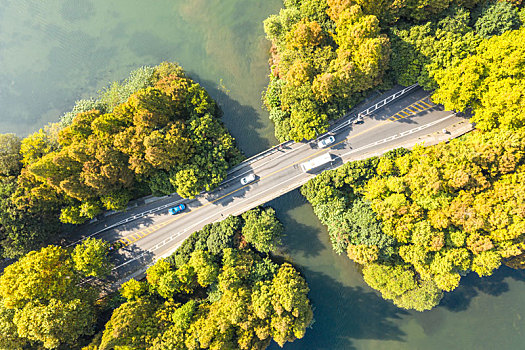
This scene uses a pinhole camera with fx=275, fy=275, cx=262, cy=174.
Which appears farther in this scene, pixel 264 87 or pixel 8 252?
pixel 264 87

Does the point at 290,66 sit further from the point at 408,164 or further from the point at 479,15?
the point at 479,15

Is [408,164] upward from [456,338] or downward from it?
upward

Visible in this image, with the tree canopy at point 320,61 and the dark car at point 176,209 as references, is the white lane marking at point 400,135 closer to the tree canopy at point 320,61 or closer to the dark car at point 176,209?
the tree canopy at point 320,61

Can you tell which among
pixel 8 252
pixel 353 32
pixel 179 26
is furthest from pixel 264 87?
pixel 8 252

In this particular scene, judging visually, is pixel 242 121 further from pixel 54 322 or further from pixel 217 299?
pixel 54 322

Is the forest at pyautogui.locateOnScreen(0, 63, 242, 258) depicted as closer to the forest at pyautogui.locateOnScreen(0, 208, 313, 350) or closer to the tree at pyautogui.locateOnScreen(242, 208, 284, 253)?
the forest at pyautogui.locateOnScreen(0, 208, 313, 350)

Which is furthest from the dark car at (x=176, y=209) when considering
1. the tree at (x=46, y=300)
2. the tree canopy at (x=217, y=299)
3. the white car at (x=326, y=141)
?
the white car at (x=326, y=141)
